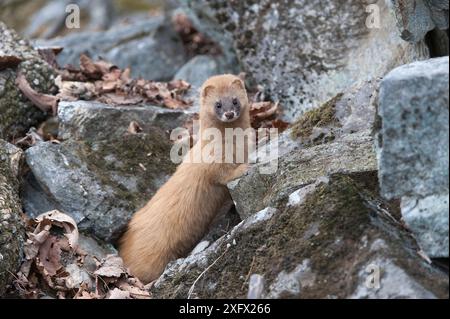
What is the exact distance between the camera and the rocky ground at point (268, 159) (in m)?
4.91

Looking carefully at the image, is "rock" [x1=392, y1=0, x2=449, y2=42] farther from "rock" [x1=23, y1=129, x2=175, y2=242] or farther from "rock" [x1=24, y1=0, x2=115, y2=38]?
"rock" [x1=24, y1=0, x2=115, y2=38]

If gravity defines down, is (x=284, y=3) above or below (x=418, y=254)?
above

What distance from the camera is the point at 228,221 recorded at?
7.84 meters

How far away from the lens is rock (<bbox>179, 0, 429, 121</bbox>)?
903 centimetres

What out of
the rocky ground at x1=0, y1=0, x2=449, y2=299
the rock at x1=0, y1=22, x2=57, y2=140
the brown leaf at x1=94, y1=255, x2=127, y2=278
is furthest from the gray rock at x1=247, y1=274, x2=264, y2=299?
the rock at x1=0, y1=22, x2=57, y2=140

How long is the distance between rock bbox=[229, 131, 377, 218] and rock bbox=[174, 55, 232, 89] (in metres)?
4.68

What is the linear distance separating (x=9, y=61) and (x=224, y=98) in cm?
267

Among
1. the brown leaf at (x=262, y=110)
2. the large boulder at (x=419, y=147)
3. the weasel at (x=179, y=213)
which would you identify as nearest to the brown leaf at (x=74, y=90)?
the weasel at (x=179, y=213)

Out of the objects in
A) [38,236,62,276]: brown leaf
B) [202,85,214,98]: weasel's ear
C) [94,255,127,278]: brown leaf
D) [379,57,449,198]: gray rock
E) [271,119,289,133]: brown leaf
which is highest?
[379,57,449,198]: gray rock

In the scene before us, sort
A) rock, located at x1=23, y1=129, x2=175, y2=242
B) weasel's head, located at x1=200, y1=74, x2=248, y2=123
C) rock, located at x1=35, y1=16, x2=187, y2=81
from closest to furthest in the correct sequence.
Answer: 1. rock, located at x1=23, y1=129, x2=175, y2=242
2. weasel's head, located at x1=200, y1=74, x2=248, y2=123
3. rock, located at x1=35, y1=16, x2=187, y2=81
